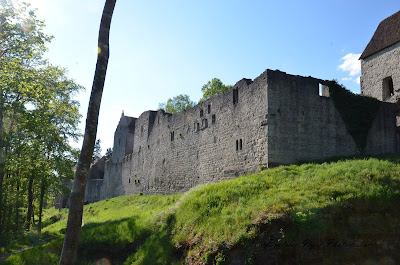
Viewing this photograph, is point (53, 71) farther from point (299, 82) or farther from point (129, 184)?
point (129, 184)

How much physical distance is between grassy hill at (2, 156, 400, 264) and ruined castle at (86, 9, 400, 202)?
2.73 metres

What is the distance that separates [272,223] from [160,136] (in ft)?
65.0

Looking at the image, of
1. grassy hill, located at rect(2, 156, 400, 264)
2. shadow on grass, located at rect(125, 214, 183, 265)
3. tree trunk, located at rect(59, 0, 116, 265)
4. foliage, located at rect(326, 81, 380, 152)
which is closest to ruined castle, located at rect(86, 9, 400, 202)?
foliage, located at rect(326, 81, 380, 152)

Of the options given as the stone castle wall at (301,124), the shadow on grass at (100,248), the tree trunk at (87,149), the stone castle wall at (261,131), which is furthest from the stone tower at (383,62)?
the tree trunk at (87,149)

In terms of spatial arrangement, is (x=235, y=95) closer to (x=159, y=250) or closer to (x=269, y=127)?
(x=269, y=127)

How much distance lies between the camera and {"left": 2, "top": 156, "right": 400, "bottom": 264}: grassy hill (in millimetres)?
9779

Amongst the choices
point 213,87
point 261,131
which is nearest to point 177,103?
point 213,87

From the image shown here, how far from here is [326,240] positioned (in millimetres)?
9812

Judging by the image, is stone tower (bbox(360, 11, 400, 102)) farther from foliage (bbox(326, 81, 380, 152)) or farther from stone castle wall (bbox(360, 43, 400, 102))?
foliage (bbox(326, 81, 380, 152))

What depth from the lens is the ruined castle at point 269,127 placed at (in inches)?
693

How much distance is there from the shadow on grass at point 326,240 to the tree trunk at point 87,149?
4.16 m

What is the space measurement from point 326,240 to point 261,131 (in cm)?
839

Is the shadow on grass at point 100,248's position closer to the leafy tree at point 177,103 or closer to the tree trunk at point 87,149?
the tree trunk at point 87,149

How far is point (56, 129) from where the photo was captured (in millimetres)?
23422
